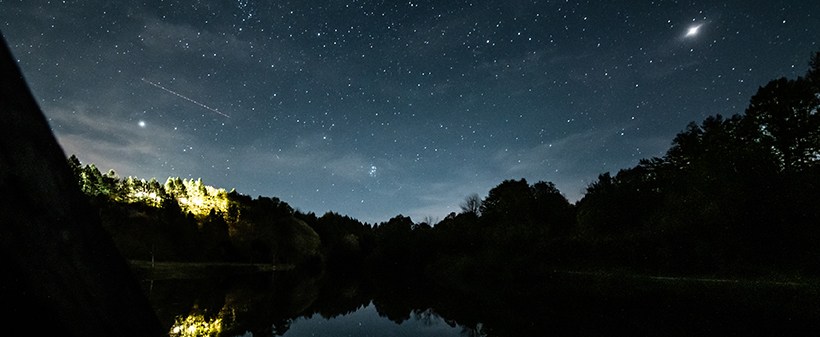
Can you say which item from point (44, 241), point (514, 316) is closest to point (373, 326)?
point (514, 316)

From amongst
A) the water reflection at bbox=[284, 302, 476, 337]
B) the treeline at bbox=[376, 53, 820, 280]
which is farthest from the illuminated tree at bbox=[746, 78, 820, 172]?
the water reflection at bbox=[284, 302, 476, 337]

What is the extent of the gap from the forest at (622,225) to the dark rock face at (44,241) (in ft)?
Answer: 8.13

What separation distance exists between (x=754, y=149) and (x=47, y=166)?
27984 mm

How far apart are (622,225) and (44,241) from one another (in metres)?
32.9

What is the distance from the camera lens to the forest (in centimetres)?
1812

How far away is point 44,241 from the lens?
1598mm

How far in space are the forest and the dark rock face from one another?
2.48 metres

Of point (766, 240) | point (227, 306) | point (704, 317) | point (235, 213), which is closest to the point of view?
point (704, 317)

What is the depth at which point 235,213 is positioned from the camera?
46.8m

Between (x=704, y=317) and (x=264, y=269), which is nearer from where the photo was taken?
(x=704, y=317)

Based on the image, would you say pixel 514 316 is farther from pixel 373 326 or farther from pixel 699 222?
pixel 699 222

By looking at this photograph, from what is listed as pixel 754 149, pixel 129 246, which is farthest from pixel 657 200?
pixel 129 246

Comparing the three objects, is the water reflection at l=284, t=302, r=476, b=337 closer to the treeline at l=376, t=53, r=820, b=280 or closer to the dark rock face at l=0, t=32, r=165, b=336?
the dark rock face at l=0, t=32, r=165, b=336

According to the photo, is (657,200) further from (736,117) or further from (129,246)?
(129,246)
